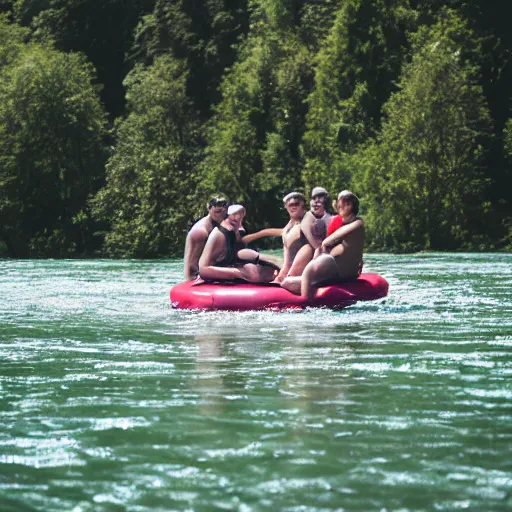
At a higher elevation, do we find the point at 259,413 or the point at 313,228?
the point at 313,228

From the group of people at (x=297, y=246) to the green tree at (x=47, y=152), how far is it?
3255 cm

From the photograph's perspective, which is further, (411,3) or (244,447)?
(411,3)

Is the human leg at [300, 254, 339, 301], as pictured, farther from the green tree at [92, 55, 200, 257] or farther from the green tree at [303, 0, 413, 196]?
the green tree at [92, 55, 200, 257]

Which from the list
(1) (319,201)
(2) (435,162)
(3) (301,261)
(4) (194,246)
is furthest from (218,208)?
(2) (435,162)

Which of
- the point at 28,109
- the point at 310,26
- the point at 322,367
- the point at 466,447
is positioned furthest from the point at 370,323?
the point at 310,26

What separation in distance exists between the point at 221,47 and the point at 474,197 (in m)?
15.9

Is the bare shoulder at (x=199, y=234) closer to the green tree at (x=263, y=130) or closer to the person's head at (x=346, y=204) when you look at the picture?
the person's head at (x=346, y=204)

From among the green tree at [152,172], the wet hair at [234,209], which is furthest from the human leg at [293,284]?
the green tree at [152,172]

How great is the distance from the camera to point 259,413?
21.8ft

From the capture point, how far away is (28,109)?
45875 mm

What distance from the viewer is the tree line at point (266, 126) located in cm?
4047

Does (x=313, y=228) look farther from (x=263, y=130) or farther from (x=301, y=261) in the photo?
(x=263, y=130)

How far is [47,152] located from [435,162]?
51.3 ft

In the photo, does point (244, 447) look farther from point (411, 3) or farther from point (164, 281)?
point (411, 3)
